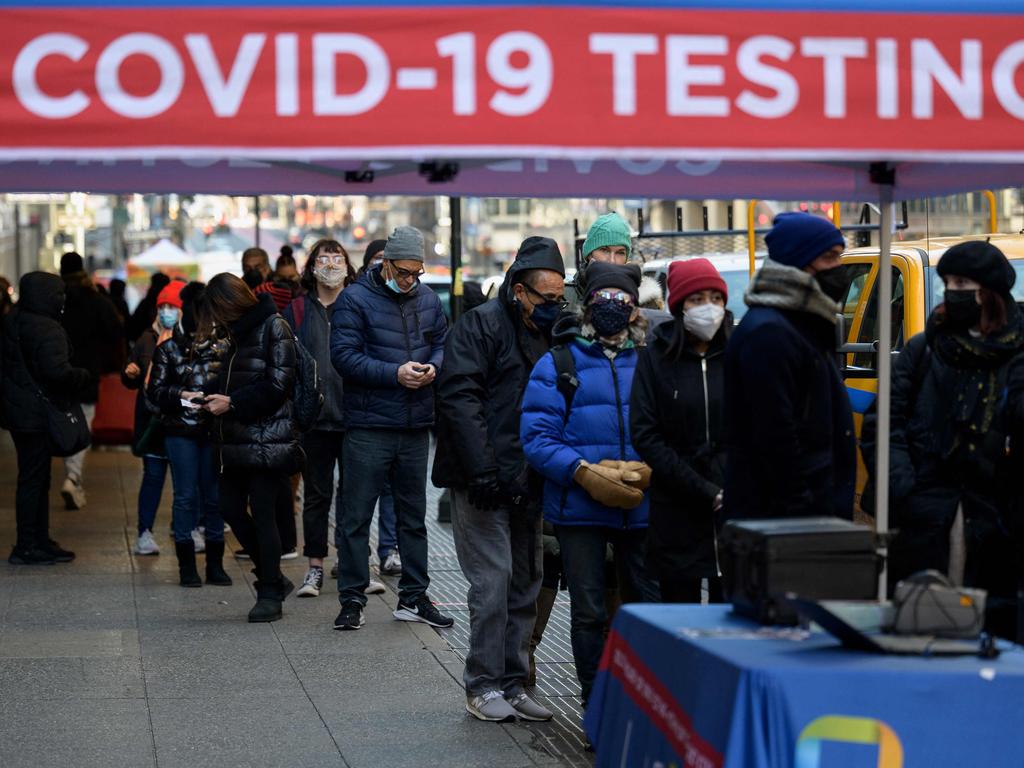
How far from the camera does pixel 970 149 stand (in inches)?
171

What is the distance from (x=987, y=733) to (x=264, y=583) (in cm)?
583

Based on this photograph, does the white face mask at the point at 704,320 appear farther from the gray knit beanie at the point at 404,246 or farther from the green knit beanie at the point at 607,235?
the gray knit beanie at the point at 404,246

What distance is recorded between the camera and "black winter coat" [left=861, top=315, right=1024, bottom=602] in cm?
579

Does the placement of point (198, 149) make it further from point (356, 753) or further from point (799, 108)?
point (356, 753)

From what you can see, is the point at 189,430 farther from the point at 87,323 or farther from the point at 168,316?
the point at 87,323

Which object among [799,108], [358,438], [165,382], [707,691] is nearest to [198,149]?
[799,108]

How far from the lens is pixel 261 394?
29.5ft

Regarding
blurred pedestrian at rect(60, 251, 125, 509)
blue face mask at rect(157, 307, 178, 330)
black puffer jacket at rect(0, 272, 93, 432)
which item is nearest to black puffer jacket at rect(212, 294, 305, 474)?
blue face mask at rect(157, 307, 178, 330)

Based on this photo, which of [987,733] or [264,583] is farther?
[264,583]

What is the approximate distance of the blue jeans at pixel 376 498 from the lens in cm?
898

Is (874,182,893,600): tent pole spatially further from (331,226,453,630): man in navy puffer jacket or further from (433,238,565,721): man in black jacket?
(331,226,453,630): man in navy puffer jacket

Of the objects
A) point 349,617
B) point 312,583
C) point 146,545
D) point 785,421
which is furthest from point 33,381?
point 785,421

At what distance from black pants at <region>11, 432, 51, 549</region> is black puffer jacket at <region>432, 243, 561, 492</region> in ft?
15.6

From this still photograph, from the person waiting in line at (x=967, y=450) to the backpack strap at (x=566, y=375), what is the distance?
121cm
